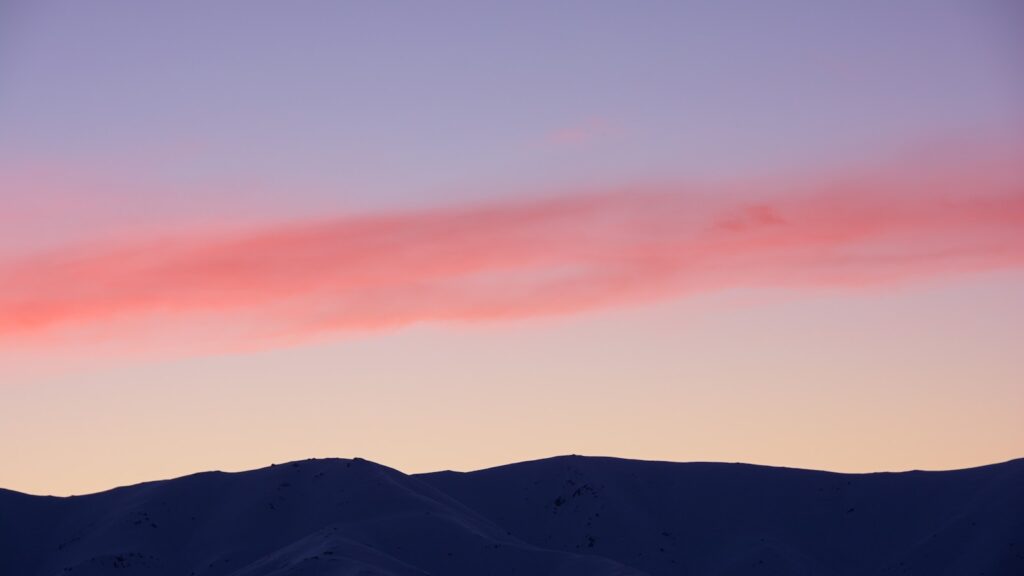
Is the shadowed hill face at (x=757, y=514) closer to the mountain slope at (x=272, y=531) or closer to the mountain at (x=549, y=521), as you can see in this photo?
the mountain at (x=549, y=521)

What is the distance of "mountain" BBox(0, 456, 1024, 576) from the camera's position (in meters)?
94.5

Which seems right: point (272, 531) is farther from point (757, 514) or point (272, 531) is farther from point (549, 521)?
point (757, 514)

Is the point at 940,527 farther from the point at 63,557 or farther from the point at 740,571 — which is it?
the point at 63,557

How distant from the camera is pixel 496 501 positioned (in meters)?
113

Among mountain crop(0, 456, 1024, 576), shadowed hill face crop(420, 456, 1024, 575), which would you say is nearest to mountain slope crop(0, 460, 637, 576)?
mountain crop(0, 456, 1024, 576)

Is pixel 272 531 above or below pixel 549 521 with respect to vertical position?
below

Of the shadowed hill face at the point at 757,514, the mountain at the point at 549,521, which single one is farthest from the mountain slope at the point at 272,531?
the shadowed hill face at the point at 757,514

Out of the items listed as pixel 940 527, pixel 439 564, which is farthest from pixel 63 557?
pixel 940 527

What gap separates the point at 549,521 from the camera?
10738cm

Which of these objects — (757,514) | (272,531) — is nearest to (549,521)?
(757,514)

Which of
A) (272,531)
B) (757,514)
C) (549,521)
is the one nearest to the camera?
(272,531)

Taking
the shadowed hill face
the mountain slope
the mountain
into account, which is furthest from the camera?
the shadowed hill face

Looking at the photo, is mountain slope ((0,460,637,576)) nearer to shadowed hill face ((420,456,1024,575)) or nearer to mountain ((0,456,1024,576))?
mountain ((0,456,1024,576))

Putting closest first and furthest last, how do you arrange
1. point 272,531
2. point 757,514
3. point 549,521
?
point 272,531
point 549,521
point 757,514
